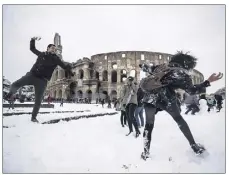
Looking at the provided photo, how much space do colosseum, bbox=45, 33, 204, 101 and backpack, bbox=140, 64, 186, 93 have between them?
16 centimetres

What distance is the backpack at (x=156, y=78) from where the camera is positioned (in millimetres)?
3373

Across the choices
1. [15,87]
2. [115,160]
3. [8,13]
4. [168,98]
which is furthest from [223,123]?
[8,13]

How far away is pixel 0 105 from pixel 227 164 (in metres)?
3.27

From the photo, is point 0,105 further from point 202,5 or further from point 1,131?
point 202,5

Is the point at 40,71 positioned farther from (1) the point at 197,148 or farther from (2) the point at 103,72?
(1) the point at 197,148

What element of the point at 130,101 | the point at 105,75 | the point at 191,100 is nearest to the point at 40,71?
the point at 130,101

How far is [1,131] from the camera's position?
3.79 metres

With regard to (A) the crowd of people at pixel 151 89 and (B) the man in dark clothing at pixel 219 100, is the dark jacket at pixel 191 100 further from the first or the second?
(B) the man in dark clothing at pixel 219 100

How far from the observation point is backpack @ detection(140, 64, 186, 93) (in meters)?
3.37

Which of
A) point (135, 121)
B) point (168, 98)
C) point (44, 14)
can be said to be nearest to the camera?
point (168, 98)

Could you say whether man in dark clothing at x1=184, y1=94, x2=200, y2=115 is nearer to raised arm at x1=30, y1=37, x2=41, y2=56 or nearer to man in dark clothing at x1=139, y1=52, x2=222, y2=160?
man in dark clothing at x1=139, y1=52, x2=222, y2=160

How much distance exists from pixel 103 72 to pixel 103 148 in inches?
79.5

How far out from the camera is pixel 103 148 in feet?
12.2

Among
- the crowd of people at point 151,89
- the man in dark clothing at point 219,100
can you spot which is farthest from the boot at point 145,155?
the man in dark clothing at point 219,100
